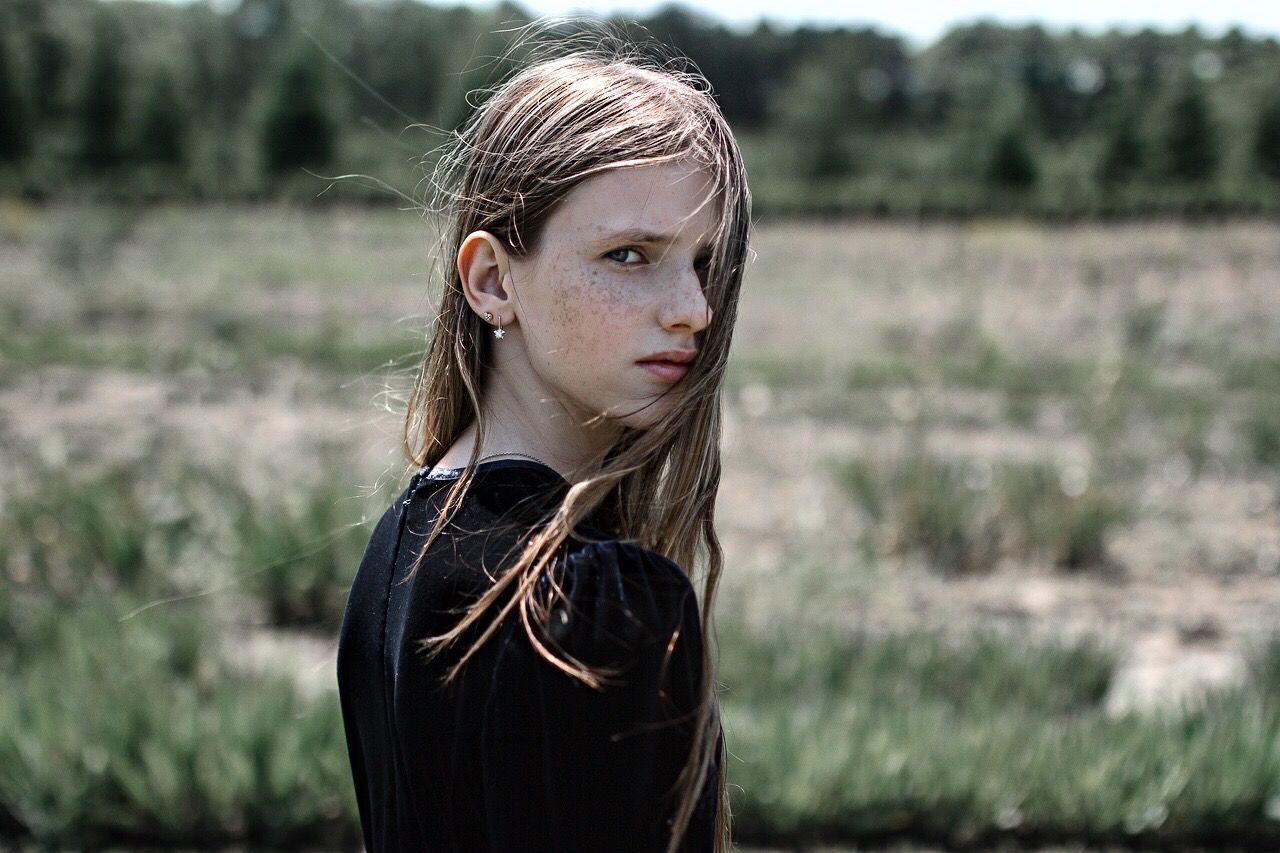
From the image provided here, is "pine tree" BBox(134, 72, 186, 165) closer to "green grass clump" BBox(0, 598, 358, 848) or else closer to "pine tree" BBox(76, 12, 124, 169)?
"pine tree" BBox(76, 12, 124, 169)

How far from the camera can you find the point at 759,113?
64938mm

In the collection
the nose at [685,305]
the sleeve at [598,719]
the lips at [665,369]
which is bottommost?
the sleeve at [598,719]

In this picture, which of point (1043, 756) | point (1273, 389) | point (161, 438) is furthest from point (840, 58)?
point (1043, 756)

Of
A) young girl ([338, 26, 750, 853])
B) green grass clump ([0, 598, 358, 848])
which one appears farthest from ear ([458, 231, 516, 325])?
green grass clump ([0, 598, 358, 848])

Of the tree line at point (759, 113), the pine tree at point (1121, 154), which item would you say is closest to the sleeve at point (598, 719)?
the tree line at point (759, 113)

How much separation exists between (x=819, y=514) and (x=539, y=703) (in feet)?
23.4

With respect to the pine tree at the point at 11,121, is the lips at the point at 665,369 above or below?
above

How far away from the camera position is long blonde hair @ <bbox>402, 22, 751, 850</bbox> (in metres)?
1.03

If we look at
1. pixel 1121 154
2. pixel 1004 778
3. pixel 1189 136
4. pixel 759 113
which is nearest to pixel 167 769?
pixel 1004 778

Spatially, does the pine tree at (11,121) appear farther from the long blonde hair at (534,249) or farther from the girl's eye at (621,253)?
the girl's eye at (621,253)

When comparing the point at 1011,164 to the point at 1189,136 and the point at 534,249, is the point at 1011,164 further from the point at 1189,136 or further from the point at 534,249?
the point at 534,249

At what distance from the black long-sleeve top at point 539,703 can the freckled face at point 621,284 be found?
11 cm

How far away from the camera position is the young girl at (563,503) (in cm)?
98

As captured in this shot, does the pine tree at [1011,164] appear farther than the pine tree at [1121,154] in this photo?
Yes
